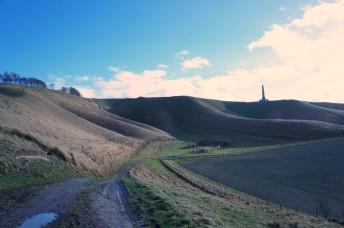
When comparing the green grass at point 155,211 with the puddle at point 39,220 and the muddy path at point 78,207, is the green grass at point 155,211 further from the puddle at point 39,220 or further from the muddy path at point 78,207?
the puddle at point 39,220

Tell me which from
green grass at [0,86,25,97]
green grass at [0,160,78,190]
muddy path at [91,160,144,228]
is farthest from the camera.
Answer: green grass at [0,86,25,97]

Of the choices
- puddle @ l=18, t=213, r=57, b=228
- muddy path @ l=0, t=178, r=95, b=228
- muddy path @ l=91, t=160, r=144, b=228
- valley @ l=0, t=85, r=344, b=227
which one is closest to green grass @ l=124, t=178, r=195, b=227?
valley @ l=0, t=85, r=344, b=227

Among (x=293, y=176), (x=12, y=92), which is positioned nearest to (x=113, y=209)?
(x=293, y=176)

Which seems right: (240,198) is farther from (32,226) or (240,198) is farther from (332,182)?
(32,226)

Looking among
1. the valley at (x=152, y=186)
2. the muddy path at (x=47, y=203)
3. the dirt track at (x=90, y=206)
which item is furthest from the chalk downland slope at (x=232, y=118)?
the muddy path at (x=47, y=203)

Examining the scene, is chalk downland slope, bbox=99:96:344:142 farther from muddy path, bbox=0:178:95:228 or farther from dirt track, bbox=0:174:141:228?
muddy path, bbox=0:178:95:228

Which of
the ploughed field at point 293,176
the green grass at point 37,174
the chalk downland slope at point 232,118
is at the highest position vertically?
the chalk downland slope at point 232,118

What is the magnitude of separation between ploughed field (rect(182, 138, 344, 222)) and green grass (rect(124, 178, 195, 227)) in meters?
9.94

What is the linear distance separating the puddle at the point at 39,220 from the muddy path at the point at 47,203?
210 mm

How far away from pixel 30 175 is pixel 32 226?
14.9 m

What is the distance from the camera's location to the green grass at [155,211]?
55.3 feet

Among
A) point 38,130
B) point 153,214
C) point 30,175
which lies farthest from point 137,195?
point 38,130

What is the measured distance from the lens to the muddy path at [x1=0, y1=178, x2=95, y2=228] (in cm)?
1775

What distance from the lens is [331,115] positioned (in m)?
143
